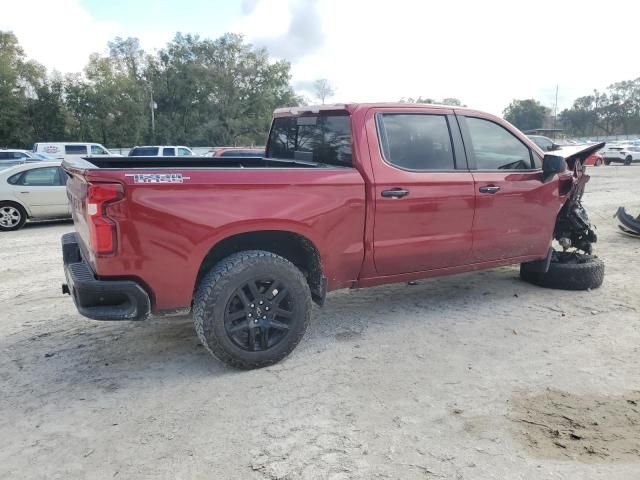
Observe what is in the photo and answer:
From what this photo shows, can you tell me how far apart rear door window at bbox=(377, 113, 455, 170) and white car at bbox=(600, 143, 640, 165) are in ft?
114

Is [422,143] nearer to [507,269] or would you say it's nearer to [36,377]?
[507,269]

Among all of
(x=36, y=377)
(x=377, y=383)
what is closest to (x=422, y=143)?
(x=377, y=383)

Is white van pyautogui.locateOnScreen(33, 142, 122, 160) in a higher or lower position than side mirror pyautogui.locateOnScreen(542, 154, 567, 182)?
higher

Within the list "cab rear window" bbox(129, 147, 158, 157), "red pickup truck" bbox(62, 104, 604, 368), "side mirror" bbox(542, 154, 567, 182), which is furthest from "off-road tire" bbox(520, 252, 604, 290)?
"cab rear window" bbox(129, 147, 158, 157)

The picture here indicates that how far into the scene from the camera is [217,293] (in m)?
3.53

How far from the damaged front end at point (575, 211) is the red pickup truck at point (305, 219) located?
5cm

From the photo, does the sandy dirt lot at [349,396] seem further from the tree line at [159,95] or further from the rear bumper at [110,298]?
the tree line at [159,95]

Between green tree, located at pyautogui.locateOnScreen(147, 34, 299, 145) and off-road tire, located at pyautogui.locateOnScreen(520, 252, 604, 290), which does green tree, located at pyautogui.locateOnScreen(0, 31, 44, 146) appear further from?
off-road tire, located at pyautogui.locateOnScreen(520, 252, 604, 290)

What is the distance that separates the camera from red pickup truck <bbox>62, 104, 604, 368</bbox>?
3354mm

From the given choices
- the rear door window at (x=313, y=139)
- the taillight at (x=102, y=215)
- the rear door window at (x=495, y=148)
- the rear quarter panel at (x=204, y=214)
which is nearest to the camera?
the taillight at (x=102, y=215)

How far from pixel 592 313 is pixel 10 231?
10155 millimetres

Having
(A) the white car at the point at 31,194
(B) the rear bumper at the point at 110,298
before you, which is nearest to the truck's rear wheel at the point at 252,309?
(B) the rear bumper at the point at 110,298

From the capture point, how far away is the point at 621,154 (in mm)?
34031

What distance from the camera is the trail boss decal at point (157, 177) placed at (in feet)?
10.7
